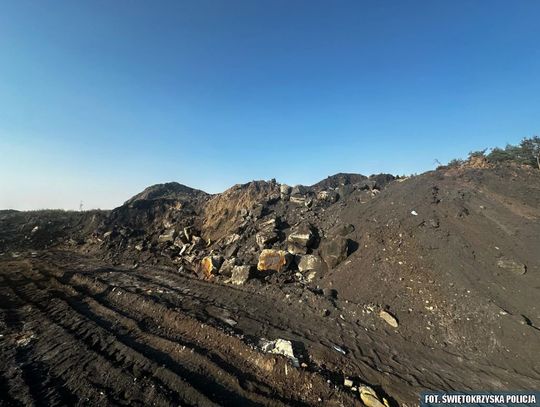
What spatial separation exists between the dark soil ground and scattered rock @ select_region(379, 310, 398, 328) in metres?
0.13

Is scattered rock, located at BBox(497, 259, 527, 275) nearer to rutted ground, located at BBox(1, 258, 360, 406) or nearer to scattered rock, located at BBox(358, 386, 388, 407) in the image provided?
scattered rock, located at BBox(358, 386, 388, 407)

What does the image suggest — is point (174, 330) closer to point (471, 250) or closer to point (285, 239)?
point (285, 239)

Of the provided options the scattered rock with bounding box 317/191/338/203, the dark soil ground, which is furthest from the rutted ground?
the scattered rock with bounding box 317/191/338/203

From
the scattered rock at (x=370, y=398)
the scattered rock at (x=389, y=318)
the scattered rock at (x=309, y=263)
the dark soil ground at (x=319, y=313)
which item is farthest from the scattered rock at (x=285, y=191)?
the scattered rock at (x=370, y=398)

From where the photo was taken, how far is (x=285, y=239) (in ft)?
44.9

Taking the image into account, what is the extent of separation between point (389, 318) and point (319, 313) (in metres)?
2.03

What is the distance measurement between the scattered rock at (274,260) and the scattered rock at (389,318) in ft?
13.6

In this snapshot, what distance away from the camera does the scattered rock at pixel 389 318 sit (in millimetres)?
8208

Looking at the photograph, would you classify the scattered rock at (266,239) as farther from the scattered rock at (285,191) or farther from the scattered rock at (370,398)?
the scattered rock at (370,398)

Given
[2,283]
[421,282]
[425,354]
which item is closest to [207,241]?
[2,283]

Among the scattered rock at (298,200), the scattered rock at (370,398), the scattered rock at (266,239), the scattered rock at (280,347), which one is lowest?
the scattered rock at (370,398)

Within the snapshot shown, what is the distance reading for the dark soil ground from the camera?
17.9 ft

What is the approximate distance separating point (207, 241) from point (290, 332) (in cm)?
1069

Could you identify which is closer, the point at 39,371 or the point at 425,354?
the point at 39,371
